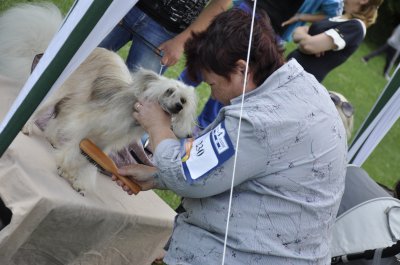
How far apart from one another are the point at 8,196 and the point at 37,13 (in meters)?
1.32

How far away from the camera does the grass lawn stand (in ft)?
23.0

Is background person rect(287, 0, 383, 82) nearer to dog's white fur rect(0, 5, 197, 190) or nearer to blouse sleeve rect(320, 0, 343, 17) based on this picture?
blouse sleeve rect(320, 0, 343, 17)

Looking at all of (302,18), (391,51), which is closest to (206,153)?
(302,18)

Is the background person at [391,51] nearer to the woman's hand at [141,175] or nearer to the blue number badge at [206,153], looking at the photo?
the woman's hand at [141,175]

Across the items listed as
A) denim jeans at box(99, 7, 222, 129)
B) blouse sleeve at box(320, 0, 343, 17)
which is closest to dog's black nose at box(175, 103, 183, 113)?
denim jeans at box(99, 7, 222, 129)

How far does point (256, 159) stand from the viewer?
1.87 meters

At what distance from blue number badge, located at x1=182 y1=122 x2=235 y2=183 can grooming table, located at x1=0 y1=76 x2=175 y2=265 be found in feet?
1.97

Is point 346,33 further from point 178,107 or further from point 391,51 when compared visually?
point 391,51

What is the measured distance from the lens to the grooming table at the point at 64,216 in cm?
221

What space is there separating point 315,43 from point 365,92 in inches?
318

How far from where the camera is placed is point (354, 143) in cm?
402

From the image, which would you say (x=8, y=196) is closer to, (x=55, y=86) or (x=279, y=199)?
(x=55, y=86)

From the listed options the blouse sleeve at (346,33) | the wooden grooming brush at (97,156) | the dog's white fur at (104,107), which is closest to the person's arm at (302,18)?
the blouse sleeve at (346,33)

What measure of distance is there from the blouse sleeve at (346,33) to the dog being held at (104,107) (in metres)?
1.78
